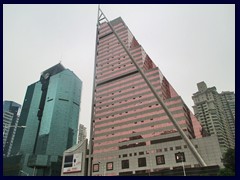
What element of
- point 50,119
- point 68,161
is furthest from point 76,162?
point 50,119

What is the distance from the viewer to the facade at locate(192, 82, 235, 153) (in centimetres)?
11944

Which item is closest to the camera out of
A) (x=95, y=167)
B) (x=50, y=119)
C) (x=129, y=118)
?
(x=95, y=167)

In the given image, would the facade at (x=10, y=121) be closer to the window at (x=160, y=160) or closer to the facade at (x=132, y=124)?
the facade at (x=132, y=124)

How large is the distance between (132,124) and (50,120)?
68.7 metres

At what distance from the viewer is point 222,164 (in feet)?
198

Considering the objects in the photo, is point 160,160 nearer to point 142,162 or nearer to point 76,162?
point 142,162

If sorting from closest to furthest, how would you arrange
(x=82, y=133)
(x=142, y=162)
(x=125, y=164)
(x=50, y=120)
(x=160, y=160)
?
(x=160, y=160) → (x=142, y=162) → (x=125, y=164) → (x=50, y=120) → (x=82, y=133)

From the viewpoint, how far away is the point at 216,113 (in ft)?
414

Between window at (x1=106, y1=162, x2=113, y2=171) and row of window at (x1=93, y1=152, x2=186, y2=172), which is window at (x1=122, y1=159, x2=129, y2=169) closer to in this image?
row of window at (x1=93, y1=152, x2=186, y2=172)

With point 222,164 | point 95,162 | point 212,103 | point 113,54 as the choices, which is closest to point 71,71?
point 113,54

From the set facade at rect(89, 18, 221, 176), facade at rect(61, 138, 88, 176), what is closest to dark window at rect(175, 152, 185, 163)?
facade at rect(89, 18, 221, 176)

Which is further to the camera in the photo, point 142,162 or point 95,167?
point 95,167

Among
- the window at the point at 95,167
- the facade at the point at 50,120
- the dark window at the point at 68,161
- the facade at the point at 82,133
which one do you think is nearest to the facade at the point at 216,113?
the window at the point at 95,167

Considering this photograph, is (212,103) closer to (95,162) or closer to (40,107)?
(95,162)
